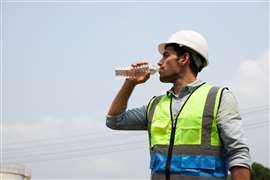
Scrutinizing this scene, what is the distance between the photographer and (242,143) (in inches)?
146

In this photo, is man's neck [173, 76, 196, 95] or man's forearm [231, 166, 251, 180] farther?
man's neck [173, 76, 196, 95]

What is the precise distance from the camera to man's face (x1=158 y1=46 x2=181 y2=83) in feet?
13.8

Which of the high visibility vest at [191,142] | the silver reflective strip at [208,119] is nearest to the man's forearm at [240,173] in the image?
the high visibility vest at [191,142]

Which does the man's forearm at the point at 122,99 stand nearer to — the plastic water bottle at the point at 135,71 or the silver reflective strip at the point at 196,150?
the plastic water bottle at the point at 135,71

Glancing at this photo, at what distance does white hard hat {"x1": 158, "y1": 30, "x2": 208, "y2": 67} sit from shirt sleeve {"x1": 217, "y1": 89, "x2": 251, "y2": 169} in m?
0.53

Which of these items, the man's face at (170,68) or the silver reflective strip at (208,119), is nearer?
the silver reflective strip at (208,119)

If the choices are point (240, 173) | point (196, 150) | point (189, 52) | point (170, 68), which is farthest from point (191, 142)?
point (189, 52)

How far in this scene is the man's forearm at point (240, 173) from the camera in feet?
11.8

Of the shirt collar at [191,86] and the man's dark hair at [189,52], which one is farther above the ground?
the man's dark hair at [189,52]

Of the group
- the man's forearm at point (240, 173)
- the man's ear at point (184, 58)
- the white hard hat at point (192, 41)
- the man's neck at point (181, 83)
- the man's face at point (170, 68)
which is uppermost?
the white hard hat at point (192, 41)

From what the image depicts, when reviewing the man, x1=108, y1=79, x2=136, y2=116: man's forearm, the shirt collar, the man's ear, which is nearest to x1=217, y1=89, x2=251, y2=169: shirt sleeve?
the man

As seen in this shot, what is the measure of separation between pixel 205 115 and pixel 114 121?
970 millimetres

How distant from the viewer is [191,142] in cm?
376

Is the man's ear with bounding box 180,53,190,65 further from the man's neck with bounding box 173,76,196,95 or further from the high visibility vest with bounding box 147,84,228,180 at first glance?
the high visibility vest with bounding box 147,84,228,180
